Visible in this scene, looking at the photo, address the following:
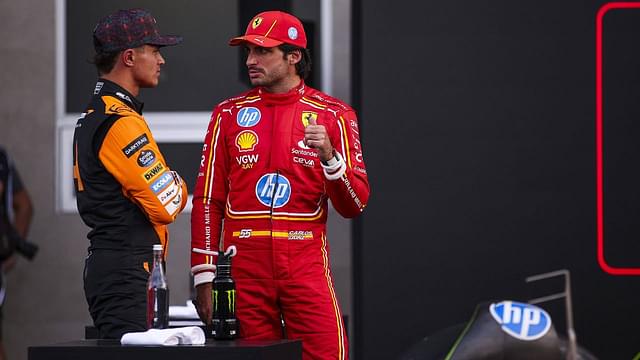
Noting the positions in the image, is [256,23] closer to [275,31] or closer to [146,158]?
[275,31]

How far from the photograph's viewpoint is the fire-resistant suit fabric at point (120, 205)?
3889 mm

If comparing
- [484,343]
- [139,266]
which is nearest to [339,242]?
[484,343]

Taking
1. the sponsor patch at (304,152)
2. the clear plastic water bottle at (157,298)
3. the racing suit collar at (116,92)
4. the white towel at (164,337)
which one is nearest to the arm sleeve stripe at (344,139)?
the sponsor patch at (304,152)

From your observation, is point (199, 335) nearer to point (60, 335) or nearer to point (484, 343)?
point (484, 343)

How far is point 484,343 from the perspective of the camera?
4836 millimetres

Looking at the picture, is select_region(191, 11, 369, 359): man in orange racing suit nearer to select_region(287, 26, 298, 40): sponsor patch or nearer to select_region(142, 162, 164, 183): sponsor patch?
select_region(287, 26, 298, 40): sponsor patch

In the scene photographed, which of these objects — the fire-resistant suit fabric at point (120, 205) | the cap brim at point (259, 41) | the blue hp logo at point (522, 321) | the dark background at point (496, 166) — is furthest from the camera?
the dark background at point (496, 166)

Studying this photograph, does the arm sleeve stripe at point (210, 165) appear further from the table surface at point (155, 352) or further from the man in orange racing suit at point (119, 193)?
the table surface at point (155, 352)

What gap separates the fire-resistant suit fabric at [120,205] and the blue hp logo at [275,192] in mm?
425

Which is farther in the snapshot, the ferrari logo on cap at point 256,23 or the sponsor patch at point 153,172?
the ferrari logo on cap at point 256,23

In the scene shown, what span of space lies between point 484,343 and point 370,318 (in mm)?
1194

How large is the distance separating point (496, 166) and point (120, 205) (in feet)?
8.20

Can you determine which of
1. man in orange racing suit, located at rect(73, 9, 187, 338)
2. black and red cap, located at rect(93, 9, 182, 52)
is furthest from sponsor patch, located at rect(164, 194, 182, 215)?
black and red cap, located at rect(93, 9, 182, 52)

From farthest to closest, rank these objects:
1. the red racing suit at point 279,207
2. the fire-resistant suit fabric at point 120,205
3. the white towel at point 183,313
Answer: the white towel at point 183,313
the red racing suit at point 279,207
the fire-resistant suit fabric at point 120,205
